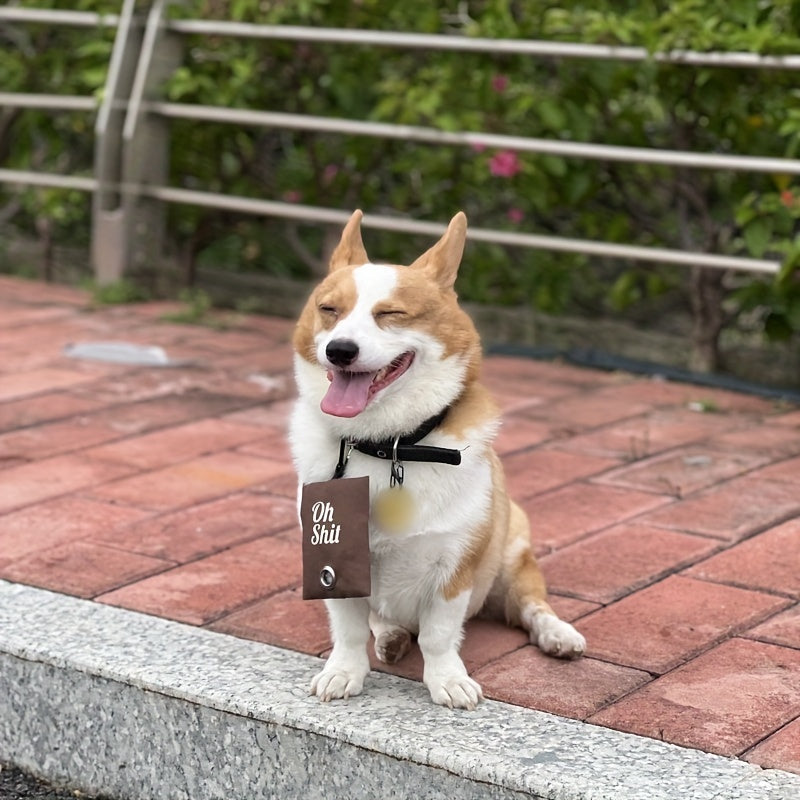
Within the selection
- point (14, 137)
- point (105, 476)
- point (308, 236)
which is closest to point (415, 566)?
point (105, 476)

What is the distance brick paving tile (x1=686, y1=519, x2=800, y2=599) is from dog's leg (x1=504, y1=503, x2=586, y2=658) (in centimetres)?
53

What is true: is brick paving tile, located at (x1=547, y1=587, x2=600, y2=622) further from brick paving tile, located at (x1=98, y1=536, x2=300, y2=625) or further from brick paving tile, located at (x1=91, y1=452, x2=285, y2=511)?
brick paving tile, located at (x1=91, y1=452, x2=285, y2=511)

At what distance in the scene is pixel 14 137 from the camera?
782 centimetres

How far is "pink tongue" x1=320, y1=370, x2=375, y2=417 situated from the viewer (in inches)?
106

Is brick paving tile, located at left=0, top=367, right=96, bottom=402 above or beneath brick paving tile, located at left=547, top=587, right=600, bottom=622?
above

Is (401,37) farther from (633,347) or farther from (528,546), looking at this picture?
(528,546)

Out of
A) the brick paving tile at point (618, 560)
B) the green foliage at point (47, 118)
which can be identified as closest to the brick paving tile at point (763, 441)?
the brick paving tile at point (618, 560)

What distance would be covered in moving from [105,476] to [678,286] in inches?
108

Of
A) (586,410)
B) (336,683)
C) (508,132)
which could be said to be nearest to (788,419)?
(586,410)

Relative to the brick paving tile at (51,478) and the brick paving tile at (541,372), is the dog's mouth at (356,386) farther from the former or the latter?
the brick paving tile at (541,372)

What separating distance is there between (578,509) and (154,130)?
3648 millimetres

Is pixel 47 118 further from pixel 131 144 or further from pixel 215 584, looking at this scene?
pixel 215 584

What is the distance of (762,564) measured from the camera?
3.64m

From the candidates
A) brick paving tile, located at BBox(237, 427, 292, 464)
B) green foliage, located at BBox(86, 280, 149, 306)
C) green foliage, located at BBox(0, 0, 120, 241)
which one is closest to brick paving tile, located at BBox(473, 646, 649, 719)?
brick paving tile, located at BBox(237, 427, 292, 464)
